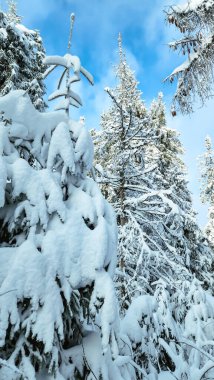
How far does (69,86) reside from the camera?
3623 mm

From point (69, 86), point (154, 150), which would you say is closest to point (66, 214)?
point (69, 86)

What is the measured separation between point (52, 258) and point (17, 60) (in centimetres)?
1352

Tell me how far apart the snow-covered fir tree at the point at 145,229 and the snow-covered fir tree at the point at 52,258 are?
29.7 inches

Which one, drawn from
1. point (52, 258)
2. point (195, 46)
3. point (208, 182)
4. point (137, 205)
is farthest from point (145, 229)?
point (208, 182)

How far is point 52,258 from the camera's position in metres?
2.51

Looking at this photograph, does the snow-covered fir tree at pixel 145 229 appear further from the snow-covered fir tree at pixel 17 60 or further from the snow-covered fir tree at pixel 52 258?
the snow-covered fir tree at pixel 17 60

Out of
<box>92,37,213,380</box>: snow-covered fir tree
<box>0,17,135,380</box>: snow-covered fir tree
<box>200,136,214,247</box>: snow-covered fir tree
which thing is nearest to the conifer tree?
<box>92,37,213,380</box>: snow-covered fir tree

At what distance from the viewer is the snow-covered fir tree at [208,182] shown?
94.4 ft

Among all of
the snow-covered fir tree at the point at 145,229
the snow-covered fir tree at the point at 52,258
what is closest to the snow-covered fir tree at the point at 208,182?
the snow-covered fir tree at the point at 145,229

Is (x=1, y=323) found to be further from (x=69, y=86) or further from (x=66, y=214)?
(x=69, y=86)

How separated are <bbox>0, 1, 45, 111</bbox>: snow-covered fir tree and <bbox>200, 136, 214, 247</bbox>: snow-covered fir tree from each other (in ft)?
60.4

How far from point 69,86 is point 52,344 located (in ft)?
8.06

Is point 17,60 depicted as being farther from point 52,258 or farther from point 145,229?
point 52,258

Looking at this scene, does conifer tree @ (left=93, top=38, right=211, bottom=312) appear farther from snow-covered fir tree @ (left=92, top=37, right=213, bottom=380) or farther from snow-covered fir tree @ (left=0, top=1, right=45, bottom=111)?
snow-covered fir tree @ (left=0, top=1, right=45, bottom=111)
